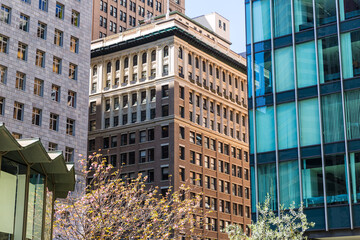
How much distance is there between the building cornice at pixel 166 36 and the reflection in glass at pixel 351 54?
6090cm

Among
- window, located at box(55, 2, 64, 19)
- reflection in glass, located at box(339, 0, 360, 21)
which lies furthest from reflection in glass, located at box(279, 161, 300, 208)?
window, located at box(55, 2, 64, 19)

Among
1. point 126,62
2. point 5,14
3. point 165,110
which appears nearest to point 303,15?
point 5,14

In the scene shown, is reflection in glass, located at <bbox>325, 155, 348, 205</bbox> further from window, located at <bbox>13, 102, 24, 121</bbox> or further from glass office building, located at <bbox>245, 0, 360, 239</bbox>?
window, located at <bbox>13, 102, 24, 121</bbox>

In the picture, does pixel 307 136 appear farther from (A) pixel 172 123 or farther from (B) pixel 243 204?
(B) pixel 243 204

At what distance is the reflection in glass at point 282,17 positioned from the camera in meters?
40.6

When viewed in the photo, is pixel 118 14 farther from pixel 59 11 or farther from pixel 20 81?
pixel 20 81

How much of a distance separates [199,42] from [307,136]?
2615 inches

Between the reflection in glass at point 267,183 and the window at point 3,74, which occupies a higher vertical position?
the window at point 3,74

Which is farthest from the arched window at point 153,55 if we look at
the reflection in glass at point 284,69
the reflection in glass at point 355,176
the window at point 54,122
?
the reflection in glass at point 355,176

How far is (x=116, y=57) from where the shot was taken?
104m

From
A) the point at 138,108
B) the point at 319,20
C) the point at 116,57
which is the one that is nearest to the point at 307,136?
the point at 319,20

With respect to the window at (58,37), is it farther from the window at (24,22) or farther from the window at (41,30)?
the window at (24,22)

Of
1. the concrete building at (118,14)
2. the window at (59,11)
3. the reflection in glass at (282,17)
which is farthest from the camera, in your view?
the concrete building at (118,14)

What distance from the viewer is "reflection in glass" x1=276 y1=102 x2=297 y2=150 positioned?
3834cm
